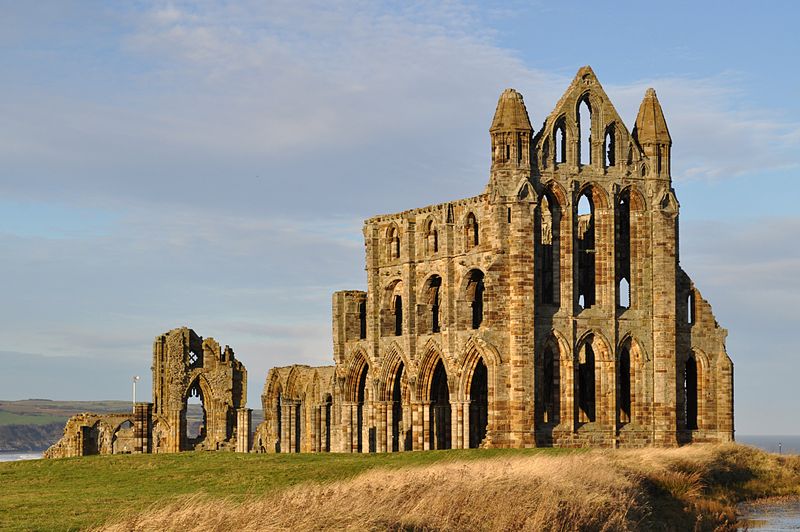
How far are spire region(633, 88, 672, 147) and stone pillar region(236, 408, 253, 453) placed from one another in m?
22.1

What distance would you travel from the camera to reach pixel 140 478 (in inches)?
1638

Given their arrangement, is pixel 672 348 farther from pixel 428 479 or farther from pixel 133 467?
pixel 428 479

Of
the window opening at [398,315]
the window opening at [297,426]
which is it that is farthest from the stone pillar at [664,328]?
the window opening at [297,426]

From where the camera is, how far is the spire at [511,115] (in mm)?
61188

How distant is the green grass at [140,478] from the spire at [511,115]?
43.4ft

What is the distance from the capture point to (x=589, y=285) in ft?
218

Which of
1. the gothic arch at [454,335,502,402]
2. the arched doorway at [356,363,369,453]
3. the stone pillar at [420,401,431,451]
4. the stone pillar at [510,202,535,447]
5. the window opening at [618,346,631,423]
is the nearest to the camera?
the stone pillar at [510,202,535,447]

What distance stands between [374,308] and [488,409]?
9.81 metres

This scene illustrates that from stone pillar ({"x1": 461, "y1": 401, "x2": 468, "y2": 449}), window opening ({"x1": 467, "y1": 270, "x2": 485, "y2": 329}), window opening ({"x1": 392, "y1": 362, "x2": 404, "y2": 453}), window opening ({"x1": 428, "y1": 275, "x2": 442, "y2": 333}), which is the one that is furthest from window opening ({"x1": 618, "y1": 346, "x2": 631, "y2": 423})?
window opening ({"x1": 392, "y1": 362, "x2": 404, "y2": 453})

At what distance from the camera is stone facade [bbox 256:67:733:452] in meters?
60.3

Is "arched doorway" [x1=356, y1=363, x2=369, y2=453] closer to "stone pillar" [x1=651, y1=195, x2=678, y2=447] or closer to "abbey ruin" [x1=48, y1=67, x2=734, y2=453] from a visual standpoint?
"abbey ruin" [x1=48, y1=67, x2=734, y2=453]

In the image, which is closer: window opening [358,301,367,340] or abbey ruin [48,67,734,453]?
abbey ruin [48,67,734,453]

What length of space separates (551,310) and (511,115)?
7673mm

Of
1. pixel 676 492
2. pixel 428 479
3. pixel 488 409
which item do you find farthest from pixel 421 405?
pixel 428 479
